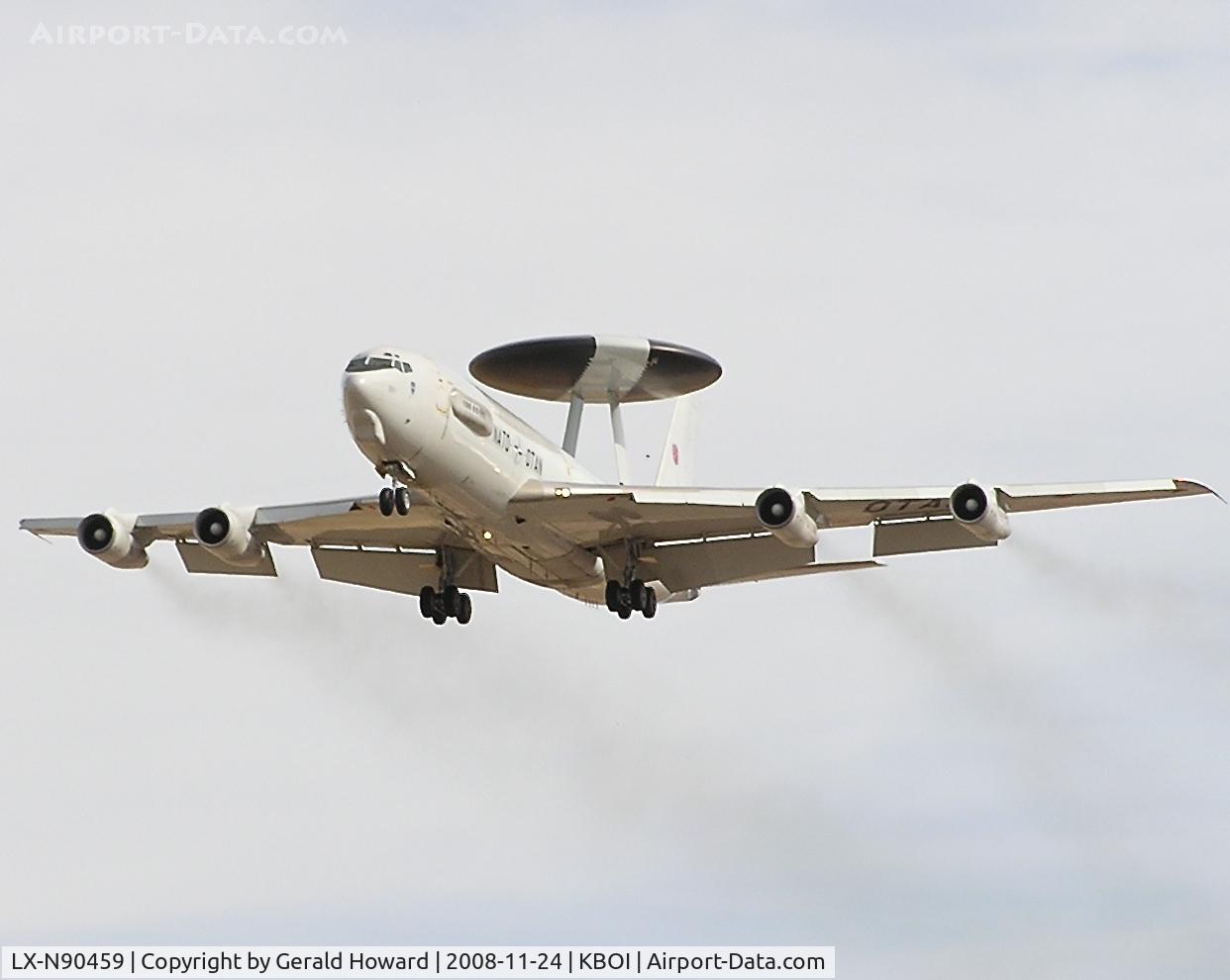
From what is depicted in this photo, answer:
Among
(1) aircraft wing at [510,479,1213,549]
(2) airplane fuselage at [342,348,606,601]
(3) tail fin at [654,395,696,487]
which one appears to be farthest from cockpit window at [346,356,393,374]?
(3) tail fin at [654,395,696,487]

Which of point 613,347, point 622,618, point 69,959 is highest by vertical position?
point 613,347

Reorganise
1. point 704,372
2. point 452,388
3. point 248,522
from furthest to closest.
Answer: point 704,372, point 248,522, point 452,388

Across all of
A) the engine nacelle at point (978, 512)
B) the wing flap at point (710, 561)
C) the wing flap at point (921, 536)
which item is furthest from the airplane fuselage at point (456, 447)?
the engine nacelle at point (978, 512)

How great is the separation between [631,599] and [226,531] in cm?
1031

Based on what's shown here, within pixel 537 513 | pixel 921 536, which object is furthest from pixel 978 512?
pixel 537 513

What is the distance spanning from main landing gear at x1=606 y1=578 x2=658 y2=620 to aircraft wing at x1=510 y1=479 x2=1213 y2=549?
150cm

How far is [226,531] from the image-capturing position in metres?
59.5

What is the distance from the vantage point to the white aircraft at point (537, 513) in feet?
176

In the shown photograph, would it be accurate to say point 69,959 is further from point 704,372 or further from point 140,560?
point 704,372

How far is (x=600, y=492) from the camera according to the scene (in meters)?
56.7

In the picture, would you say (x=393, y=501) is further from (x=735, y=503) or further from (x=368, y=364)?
(x=735, y=503)

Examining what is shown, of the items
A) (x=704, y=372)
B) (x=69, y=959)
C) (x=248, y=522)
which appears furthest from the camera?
(x=704, y=372)

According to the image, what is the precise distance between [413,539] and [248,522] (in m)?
4.50

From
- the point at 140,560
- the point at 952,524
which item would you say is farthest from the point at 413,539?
the point at 952,524
